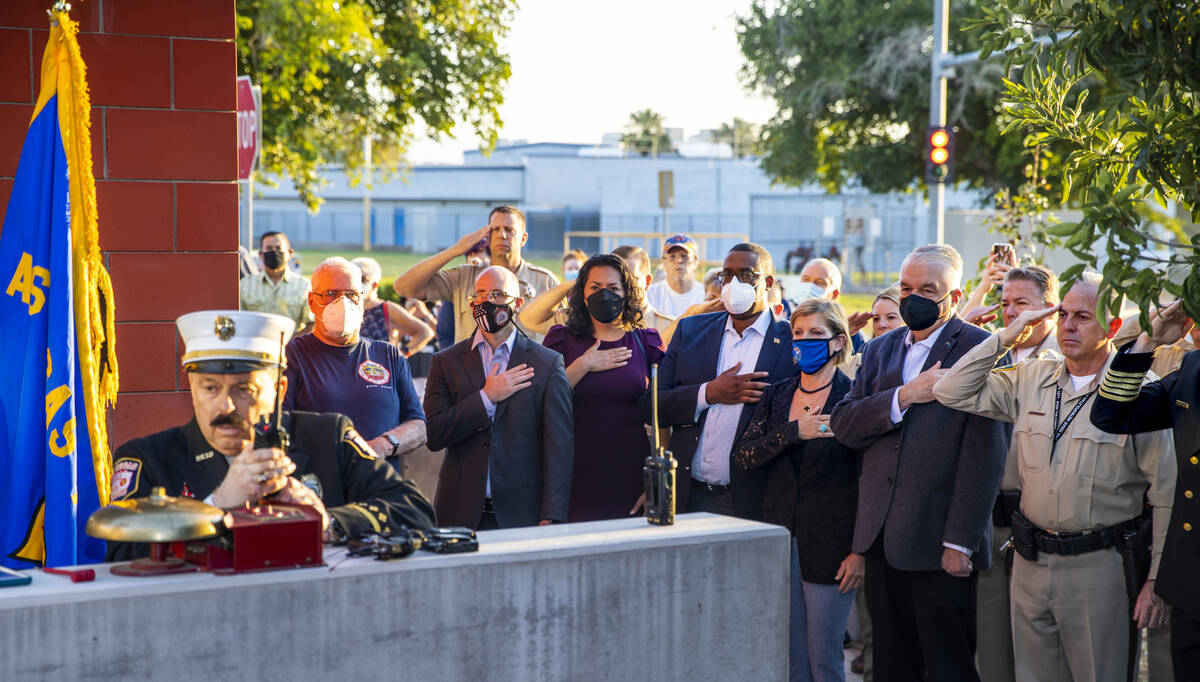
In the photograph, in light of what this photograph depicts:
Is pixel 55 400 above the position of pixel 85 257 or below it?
below

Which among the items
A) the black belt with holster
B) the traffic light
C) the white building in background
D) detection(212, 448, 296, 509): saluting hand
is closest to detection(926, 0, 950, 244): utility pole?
the traffic light

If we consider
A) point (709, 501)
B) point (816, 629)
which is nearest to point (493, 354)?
point (709, 501)

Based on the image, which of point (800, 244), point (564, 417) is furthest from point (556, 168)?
point (564, 417)

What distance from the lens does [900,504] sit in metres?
5.25

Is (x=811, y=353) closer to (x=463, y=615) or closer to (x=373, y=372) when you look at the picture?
(x=373, y=372)

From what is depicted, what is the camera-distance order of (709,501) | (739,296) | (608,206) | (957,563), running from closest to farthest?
(957,563) → (709,501) → (739,296) → (608,206)

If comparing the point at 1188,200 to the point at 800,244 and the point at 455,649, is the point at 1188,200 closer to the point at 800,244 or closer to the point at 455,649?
the point at 455,649

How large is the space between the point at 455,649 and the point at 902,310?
104 inches

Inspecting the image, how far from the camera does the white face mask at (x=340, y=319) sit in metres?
5.75

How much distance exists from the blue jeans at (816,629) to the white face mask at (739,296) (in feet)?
3.81

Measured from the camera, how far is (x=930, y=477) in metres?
5.22

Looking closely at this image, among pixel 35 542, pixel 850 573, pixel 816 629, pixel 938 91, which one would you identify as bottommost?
pixel 816 629

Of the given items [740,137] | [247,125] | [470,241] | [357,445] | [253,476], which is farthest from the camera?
[740,137]

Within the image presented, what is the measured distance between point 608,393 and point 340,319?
1.32 metres
